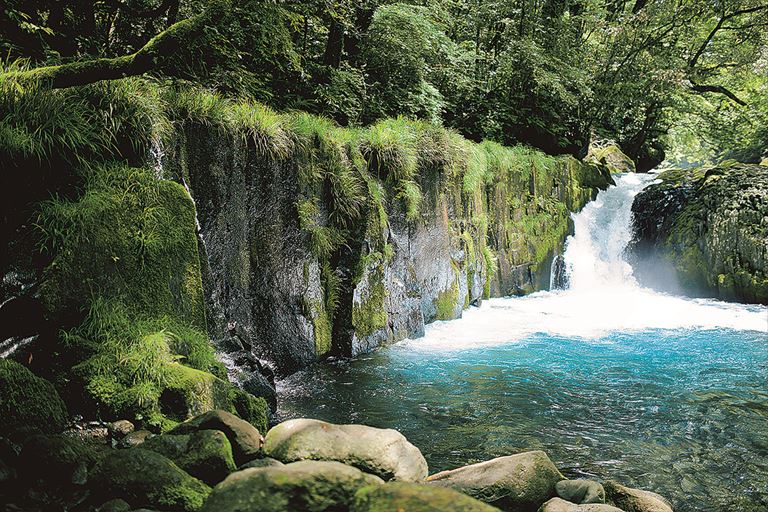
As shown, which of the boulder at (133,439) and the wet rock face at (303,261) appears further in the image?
the wet rock face at (303,261)

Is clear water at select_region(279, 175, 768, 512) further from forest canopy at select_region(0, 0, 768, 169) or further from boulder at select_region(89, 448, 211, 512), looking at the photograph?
forest canopy at select_region(0, 0, 768, 169)

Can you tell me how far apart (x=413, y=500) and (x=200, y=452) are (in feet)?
4.89

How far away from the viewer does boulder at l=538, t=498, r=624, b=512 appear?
312 centimetres

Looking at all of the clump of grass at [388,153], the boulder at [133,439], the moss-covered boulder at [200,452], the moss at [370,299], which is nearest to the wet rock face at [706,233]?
the clump of grass at [388,153]

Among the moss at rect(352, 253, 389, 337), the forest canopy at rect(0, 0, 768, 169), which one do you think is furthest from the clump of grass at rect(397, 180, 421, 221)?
the forest canopy at rect(0, 0, 768, 169)

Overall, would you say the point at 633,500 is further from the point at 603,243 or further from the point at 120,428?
the point at 603,243

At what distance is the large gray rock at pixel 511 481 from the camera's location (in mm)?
3285

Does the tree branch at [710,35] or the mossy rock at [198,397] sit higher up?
the tree branch at [710,35]

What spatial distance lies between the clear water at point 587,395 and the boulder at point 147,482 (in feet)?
6.74

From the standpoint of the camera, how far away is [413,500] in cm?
188

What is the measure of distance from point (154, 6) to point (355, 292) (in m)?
4.59

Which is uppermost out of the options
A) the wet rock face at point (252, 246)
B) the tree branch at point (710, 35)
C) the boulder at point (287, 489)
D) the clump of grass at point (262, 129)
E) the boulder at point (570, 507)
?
the tree branch at point (710, 35)

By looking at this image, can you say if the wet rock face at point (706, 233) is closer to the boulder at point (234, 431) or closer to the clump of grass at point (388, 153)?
the clump of grass at point (388, 153)

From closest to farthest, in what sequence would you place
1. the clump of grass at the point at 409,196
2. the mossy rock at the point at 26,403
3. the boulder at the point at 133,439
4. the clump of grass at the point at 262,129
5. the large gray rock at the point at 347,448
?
the mossy rock at the point at 26,403 → the large gray rock at the point at 347,448 → the boulder at the point at 133,439 → the clump of grass at the point at 262,129 → the clump of grass at the point at 409,196
